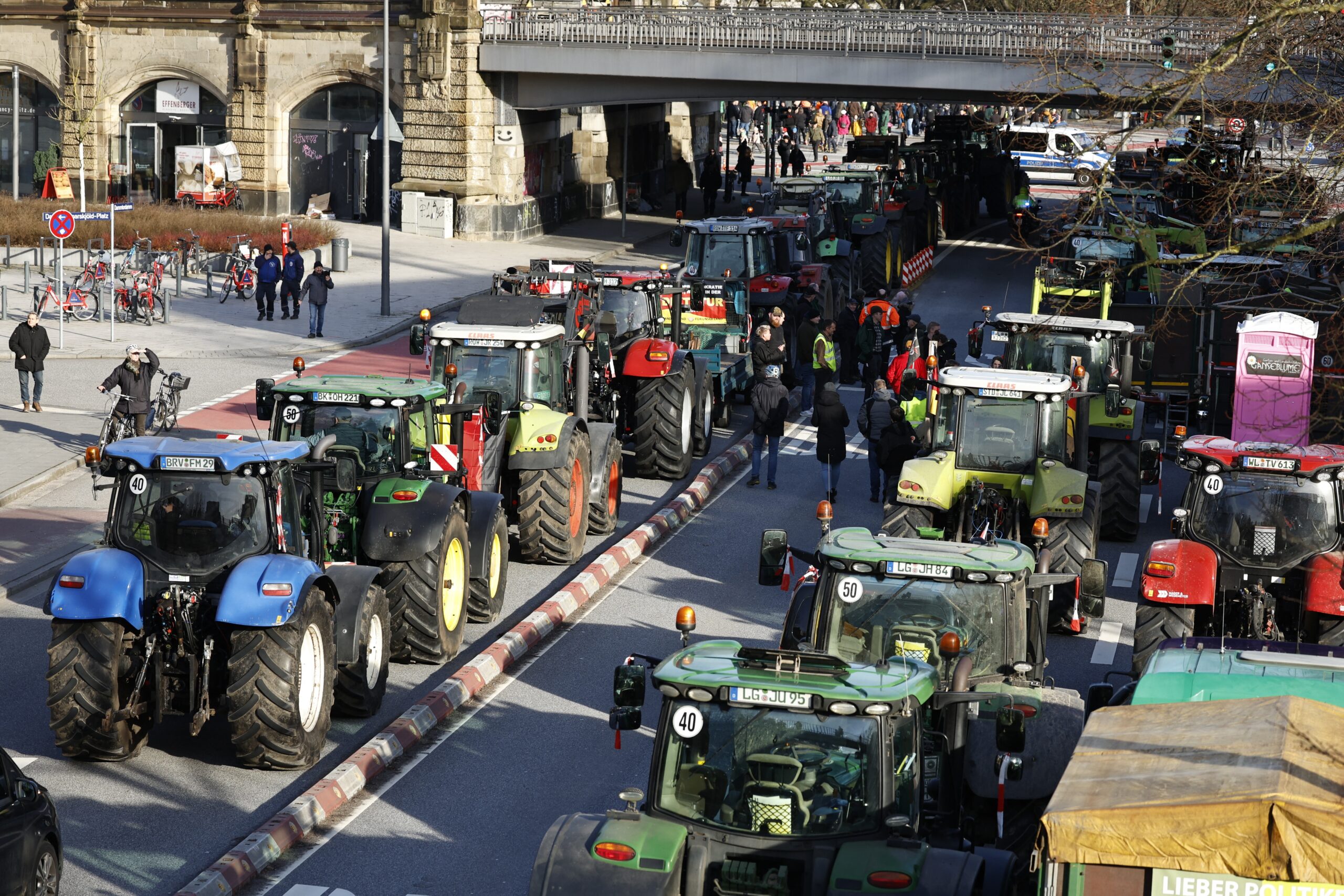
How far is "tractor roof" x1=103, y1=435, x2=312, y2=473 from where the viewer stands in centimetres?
1105

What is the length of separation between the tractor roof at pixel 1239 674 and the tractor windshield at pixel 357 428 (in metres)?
6.77

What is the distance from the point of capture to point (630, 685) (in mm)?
8477

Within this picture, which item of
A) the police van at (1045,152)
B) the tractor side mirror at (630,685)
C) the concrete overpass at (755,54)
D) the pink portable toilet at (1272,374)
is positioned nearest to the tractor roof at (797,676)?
the tractor side mirror at (630,685)

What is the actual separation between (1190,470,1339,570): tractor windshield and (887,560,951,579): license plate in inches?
173

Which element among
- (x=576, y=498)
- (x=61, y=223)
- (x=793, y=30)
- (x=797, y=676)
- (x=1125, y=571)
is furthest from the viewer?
(x=793, y=30)

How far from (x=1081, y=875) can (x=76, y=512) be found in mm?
15225

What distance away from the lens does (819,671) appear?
7.83 m

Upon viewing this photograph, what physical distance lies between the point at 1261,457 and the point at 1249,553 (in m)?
0.76

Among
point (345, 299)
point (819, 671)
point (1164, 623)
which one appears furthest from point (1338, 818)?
point (345, 299)

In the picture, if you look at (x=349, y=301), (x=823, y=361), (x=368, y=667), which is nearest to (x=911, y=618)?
(x=368, y=667)

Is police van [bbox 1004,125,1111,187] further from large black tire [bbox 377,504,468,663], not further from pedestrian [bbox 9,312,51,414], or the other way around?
large black tire [bbox 377,504,468,663]

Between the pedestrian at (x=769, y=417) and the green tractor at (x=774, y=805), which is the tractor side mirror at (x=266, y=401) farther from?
the green tractor at (x=774, y=805)

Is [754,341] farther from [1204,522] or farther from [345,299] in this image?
[345,299]

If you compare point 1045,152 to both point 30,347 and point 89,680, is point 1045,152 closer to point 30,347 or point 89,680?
point 30,347
